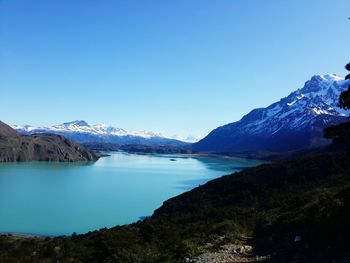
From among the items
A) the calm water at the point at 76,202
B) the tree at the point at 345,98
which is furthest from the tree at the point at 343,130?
the calm water at the point at 76,202

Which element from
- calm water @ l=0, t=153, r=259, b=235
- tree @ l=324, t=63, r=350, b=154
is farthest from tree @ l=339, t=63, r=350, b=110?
calm water @ l=0, t=153, r=259, b=235

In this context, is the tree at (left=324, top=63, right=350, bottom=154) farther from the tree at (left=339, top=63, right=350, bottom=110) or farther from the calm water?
the calm water

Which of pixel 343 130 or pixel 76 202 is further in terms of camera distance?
pixel 76 202

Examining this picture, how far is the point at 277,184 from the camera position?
8006cm

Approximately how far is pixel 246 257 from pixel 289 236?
345 centimetres

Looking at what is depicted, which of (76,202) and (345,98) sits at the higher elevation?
(345,98)

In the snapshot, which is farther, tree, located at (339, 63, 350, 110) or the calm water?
the calm water

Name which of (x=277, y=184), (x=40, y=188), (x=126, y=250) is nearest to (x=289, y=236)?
(x=126, y=250)

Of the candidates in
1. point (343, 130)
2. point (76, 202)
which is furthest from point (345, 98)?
point (76, 202)

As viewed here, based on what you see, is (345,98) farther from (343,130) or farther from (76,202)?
(76,202)

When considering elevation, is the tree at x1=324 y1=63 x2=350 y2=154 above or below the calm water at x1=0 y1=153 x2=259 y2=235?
above

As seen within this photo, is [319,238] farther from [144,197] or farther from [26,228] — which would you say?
[144,197]

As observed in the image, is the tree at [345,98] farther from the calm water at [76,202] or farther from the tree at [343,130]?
the calm water at [76,202]

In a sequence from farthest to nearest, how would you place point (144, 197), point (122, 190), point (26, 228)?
point (122, 190) < point (144, 197) < point (26, 228)
